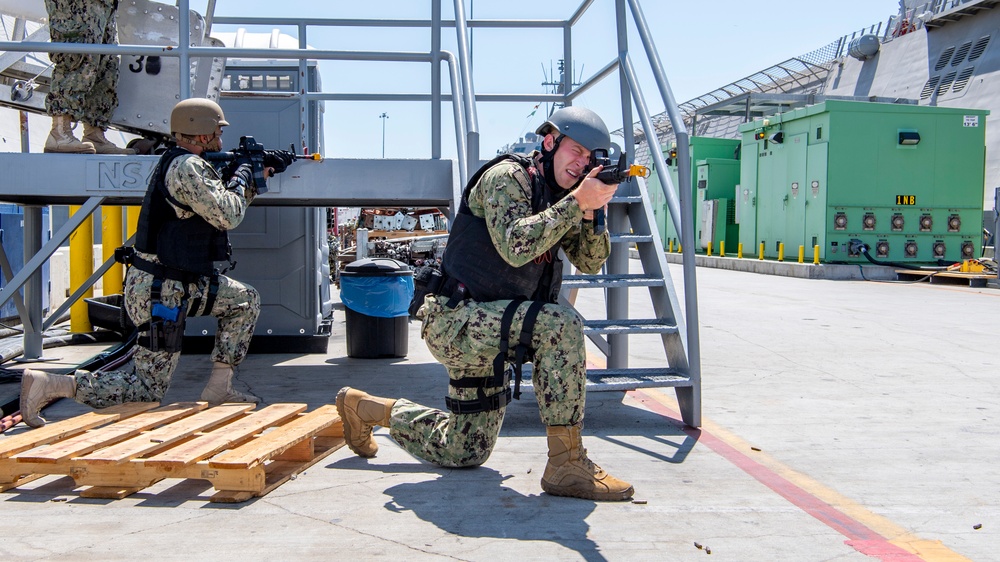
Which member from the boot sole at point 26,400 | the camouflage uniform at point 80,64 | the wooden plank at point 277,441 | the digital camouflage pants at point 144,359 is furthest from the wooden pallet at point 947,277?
the boot sole at point 26,400

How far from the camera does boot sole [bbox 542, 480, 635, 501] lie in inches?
135

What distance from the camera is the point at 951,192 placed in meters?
17.0

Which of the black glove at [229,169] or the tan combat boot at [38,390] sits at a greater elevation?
the black glove at [229,169]

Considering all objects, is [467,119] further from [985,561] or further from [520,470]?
[985,561]

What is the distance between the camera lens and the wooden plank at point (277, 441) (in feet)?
11.0

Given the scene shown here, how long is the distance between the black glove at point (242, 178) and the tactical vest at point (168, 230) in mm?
274

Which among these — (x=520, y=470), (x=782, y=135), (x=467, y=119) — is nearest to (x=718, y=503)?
(x=520, y=470)

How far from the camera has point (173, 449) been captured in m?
3.58

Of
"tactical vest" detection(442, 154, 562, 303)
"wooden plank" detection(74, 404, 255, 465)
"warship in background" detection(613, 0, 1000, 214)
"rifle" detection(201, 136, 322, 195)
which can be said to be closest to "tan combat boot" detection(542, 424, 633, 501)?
"tactical vest" detection(442, 154, 562, 303)

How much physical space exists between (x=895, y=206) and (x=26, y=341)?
617 inches

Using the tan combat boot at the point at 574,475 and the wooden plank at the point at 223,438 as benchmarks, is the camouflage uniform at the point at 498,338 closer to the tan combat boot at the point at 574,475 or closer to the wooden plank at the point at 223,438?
the tan combat boot at the point at 574,475

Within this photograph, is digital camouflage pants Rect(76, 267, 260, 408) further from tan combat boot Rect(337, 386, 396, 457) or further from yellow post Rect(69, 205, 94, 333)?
yellow post Rect(69, 205, 94, 333)

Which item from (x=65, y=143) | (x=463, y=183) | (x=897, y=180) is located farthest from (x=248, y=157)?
(x=897, y=180)

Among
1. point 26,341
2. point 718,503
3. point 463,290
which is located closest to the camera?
point 718,503
